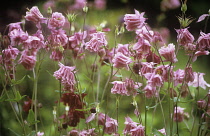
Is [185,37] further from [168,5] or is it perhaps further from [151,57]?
[168,5]

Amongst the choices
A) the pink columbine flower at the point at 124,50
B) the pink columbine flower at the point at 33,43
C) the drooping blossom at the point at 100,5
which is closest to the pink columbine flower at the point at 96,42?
the pink columbine flower at the point at 124,50

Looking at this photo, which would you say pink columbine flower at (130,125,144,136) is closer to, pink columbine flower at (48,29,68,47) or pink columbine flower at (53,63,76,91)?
pink columbine flower at (53,63,76,91)

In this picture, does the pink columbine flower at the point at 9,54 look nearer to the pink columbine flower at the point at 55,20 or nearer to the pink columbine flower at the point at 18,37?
the pink columbine flower at the point at 18,37

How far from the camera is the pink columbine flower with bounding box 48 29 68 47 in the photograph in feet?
2.73

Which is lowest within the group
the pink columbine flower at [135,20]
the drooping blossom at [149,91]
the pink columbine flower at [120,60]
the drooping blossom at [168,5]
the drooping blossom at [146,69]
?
the drooping blossom at [149,91]

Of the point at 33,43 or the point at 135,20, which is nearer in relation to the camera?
the point at 135,20

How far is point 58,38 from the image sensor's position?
834 millimetres

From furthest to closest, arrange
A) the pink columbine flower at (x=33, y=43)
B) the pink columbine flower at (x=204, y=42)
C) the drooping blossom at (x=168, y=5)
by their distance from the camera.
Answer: the drooping blossom at (x=168, y=5)
the pink columbine flower at (x=33, y=43)
the pink columbine flower at (x=204, y=42)

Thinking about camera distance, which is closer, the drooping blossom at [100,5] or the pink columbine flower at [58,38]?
the pink columbine flower at [58,38]

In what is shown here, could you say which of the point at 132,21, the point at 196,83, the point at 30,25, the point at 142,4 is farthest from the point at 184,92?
the point at 30,25

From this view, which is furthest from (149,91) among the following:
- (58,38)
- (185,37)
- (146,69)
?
(58,38)

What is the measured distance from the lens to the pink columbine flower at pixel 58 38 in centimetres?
83

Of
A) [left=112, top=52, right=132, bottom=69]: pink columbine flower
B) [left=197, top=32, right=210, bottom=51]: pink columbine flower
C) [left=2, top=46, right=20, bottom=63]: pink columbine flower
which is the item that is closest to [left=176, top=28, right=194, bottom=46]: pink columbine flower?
[left=197, top=32, right=210, bottom=51]: pink columbine flower

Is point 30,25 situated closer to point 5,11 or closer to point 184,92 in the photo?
point 5,11
